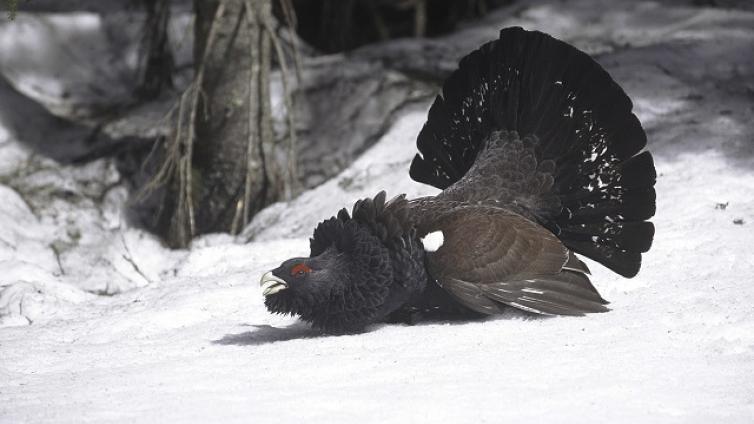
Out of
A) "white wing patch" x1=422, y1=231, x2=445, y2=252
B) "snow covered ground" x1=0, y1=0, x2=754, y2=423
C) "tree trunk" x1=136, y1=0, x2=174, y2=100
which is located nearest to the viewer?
"snow covered ground" x1=0, y1=0, x2=754, y2=423

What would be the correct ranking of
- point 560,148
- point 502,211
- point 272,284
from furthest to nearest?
point 560,148 → point 502,211 → point 272,284

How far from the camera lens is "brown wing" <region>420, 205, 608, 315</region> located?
165 inches

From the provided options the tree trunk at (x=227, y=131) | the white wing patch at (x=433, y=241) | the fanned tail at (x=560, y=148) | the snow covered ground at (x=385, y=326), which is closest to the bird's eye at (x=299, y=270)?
the snow covered ground at (x=385, y=326)

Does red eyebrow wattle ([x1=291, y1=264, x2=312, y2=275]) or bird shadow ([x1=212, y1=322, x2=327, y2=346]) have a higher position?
red eyebrow wattle ([x1=291, y1=264, x2=312, y2=275])

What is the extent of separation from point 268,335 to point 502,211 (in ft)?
3.87

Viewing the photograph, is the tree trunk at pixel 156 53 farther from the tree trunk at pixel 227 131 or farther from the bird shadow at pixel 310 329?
the bird shadow at pixel 310 329

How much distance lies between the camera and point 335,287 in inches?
165

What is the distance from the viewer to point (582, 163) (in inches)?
185

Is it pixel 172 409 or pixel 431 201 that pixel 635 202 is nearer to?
pixel 431 201

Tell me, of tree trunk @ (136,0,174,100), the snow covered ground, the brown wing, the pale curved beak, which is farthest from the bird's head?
tree trunk @ (136,0,174,100)

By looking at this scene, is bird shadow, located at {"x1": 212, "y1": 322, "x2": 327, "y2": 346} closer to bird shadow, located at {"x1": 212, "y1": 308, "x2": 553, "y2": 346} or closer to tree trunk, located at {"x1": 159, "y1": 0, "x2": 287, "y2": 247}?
bird shadow, located at {"x1": 212, "y1": 308, "x2": 553, "y2": 346}

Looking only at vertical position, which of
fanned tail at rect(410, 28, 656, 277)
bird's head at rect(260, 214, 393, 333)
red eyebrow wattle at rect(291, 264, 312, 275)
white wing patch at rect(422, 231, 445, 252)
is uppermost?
fanned tail at rect(410, 28, 656, 277)

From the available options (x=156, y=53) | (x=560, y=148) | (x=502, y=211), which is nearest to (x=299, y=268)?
(x=502, y=211)

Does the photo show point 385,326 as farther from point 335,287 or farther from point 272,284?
point 272,284
